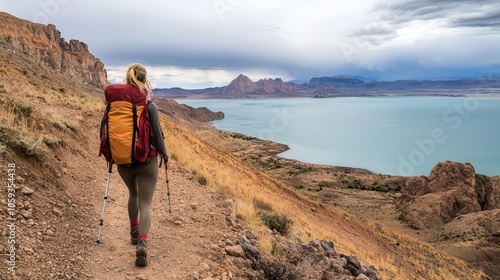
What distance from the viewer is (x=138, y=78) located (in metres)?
4.23

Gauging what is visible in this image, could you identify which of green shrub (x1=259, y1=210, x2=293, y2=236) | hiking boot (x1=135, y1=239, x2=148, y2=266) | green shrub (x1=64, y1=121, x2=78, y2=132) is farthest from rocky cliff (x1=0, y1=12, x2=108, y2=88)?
hiking boot (x1=135, y1=239, x2=148, y2=266)

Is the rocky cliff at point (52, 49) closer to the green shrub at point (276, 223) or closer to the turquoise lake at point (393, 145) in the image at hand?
the turquoise lake at point (393, 145)

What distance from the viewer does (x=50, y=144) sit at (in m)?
7.05

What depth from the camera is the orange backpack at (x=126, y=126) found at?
159 inches

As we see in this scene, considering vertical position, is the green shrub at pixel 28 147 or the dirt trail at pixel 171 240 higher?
the green shrub at pixel 28 147

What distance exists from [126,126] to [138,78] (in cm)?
60

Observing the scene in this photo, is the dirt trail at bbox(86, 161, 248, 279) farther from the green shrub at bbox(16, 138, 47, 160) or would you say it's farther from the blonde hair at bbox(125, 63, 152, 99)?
the blonde hair at bbox(125, 63, 152, 99)

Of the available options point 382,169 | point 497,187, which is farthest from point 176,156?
point 382,169

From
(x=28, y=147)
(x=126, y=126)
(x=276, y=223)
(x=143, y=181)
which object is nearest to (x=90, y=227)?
(x=143, y=181)

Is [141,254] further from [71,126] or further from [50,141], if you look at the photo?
[71,126]

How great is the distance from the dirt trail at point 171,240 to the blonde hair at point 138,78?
6.65 ft

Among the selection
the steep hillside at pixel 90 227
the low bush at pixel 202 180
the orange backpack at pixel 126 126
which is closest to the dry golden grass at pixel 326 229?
the low bush at pixel 202 180

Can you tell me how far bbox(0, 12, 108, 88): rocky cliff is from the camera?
52.0 meters

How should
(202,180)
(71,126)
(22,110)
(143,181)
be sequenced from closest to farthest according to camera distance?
1. (143,181)
2. (22,110)
3. (71,126)
4. (202,180)
